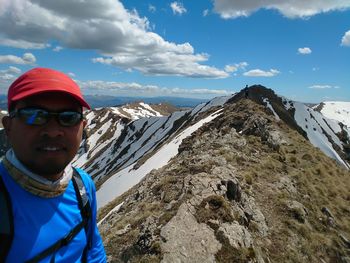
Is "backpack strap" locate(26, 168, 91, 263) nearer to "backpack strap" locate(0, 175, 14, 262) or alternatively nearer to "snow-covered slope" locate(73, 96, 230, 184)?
"backpack strap" locate(0, 175, 14, 262)

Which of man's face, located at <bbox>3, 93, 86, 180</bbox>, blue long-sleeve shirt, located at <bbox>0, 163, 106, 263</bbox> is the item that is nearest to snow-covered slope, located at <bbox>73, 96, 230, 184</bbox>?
blue long-sleeve shirt, located at <bbox>0, 163, 106, 263</bbox>

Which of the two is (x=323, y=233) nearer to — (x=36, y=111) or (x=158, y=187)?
(x=158, y=187)

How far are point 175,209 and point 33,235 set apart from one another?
32.0ft

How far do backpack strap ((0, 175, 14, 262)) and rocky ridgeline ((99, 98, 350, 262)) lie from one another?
7.49m

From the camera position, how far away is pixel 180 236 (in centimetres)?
1102

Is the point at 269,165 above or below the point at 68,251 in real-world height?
below

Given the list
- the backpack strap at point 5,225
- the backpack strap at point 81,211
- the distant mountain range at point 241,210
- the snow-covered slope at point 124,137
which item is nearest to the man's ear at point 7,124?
Result: the backpack strap at point 5,225

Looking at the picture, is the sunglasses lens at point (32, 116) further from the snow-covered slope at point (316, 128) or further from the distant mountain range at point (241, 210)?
the snow-covered slope at point (316, 128)

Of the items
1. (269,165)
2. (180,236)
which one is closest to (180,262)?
(180,236)

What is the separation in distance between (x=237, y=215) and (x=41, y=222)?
1112cm

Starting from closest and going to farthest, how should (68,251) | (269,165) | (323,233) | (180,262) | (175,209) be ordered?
(68,251), (180,262), (175,209), (323,233), (269,165)

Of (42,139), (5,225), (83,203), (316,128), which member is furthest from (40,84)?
(316,128)

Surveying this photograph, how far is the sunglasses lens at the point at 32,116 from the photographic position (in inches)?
130

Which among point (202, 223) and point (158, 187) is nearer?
point (202, 223)
